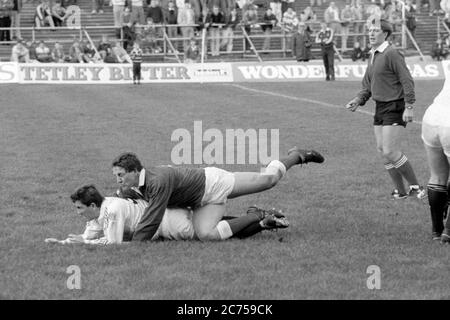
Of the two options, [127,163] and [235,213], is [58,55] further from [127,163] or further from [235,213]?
[127,163]

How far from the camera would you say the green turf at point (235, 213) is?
6.77 metres

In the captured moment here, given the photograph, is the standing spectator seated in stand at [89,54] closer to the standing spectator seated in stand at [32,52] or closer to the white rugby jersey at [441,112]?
the standing spectator seated in stand at [32,52]

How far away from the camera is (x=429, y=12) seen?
4378 cm

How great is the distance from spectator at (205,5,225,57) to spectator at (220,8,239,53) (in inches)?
9.2

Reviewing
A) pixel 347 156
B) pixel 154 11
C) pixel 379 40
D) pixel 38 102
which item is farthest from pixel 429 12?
pixel 379 40

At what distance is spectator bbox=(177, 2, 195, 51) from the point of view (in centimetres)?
3784

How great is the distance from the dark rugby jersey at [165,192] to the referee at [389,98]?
2.88 m

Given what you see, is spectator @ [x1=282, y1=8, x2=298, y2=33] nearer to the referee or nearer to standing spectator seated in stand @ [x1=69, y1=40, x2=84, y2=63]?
standing spectator seated in stand @ [x1=69, y1=40, x2=84, y2=63]

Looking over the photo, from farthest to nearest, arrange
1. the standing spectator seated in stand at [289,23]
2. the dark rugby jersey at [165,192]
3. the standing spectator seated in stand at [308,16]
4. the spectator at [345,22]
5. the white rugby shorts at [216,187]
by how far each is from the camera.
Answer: the standing spectator seated in stand at [308,16] → the spectator at [345,22] → the standing spectator seated in stand at [289,23] → the white rugby shorts at [216,187] → the dark rugby jersey at [165,192]

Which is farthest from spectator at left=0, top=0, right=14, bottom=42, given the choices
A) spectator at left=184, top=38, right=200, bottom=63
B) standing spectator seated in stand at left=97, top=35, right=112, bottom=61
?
spectator at left=184, top=38, right=200, bottom=63

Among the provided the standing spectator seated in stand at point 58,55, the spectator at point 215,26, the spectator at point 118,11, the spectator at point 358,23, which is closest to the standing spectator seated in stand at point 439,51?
the spectator at point 358,23

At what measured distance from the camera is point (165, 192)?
802 centimetres

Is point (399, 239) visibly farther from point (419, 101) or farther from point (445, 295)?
point (419, 101)

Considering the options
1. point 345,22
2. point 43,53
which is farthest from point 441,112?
point 345,22
